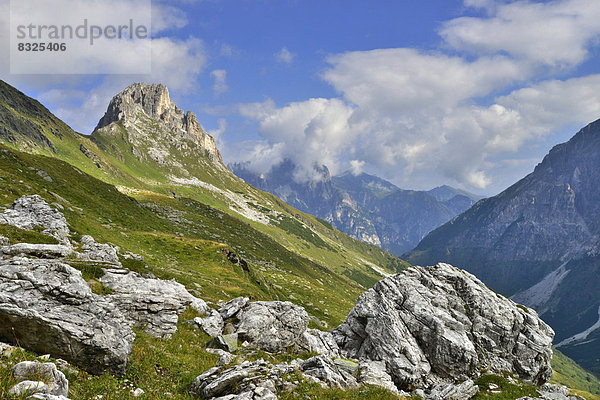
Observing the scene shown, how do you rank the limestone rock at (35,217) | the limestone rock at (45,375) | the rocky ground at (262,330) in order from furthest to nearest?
the limestone rock at (35,217) → the rocky ground at (262,330) → the limestone rock at (45,375)

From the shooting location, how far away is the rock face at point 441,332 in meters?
32.8

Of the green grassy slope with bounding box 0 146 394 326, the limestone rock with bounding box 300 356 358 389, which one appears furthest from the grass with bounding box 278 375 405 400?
the green grassy slope with bounding box 0 146 394 326

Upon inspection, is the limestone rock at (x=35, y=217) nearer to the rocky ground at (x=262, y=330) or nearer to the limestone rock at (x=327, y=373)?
the rocky ground at (x=262, y=330)

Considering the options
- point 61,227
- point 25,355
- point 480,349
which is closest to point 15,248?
point 25,355

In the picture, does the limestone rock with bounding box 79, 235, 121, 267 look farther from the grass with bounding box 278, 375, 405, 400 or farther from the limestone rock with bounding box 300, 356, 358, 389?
the grass with bounding box 278, 375, 405, 400

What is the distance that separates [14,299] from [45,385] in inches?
216

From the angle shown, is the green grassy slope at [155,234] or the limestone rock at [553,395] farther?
the green grassy slope at [155,234]

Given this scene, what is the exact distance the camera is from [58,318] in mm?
13367

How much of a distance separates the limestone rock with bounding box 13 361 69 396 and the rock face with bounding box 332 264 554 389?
29112 mm

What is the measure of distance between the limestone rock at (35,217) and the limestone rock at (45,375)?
35.2 meters

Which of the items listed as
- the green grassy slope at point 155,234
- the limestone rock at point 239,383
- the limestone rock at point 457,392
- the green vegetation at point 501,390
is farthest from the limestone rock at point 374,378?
the green grassy slope at point 155,234

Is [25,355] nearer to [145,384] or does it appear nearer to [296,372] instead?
[145,384]

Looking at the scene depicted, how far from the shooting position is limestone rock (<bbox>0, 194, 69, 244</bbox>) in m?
41.4

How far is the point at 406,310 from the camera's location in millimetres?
38375
